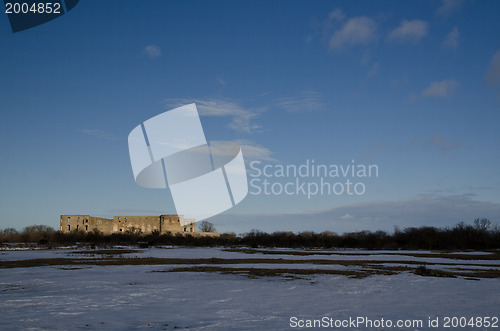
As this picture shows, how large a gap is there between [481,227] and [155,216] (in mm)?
81120

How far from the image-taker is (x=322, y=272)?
22.4 meters

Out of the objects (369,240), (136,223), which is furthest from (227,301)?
(136,223)

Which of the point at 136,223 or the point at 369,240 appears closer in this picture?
the point at 369,240

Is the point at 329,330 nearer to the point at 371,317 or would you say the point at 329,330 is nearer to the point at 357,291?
the point at 371,317

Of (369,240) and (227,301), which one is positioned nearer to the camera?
(227,301)

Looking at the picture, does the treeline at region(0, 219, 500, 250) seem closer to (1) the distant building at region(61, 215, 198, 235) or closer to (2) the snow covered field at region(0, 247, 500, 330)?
(1) the distant building at region(61, 215, 198, 235)

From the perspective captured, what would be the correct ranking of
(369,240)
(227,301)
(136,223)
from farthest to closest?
(136,223)
(369,240)
(227,301)

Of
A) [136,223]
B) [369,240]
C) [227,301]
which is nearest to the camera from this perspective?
[227,301]

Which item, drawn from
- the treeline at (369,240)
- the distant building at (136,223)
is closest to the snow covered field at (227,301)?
the treeline at (369,240)

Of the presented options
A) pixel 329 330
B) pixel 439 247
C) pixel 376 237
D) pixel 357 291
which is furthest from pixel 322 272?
pixel 376 237

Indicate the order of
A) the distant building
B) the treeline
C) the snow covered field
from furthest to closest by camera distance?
Answer: the distant building
the treeline
the snow covered field

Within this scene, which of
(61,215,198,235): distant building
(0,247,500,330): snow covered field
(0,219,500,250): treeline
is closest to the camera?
(0,247,500,330): snow covered field

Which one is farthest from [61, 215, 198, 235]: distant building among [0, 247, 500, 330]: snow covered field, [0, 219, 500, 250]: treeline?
[0, 247, 500, 330]: snow covered field

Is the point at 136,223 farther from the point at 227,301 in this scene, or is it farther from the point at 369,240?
the point at 227,301
